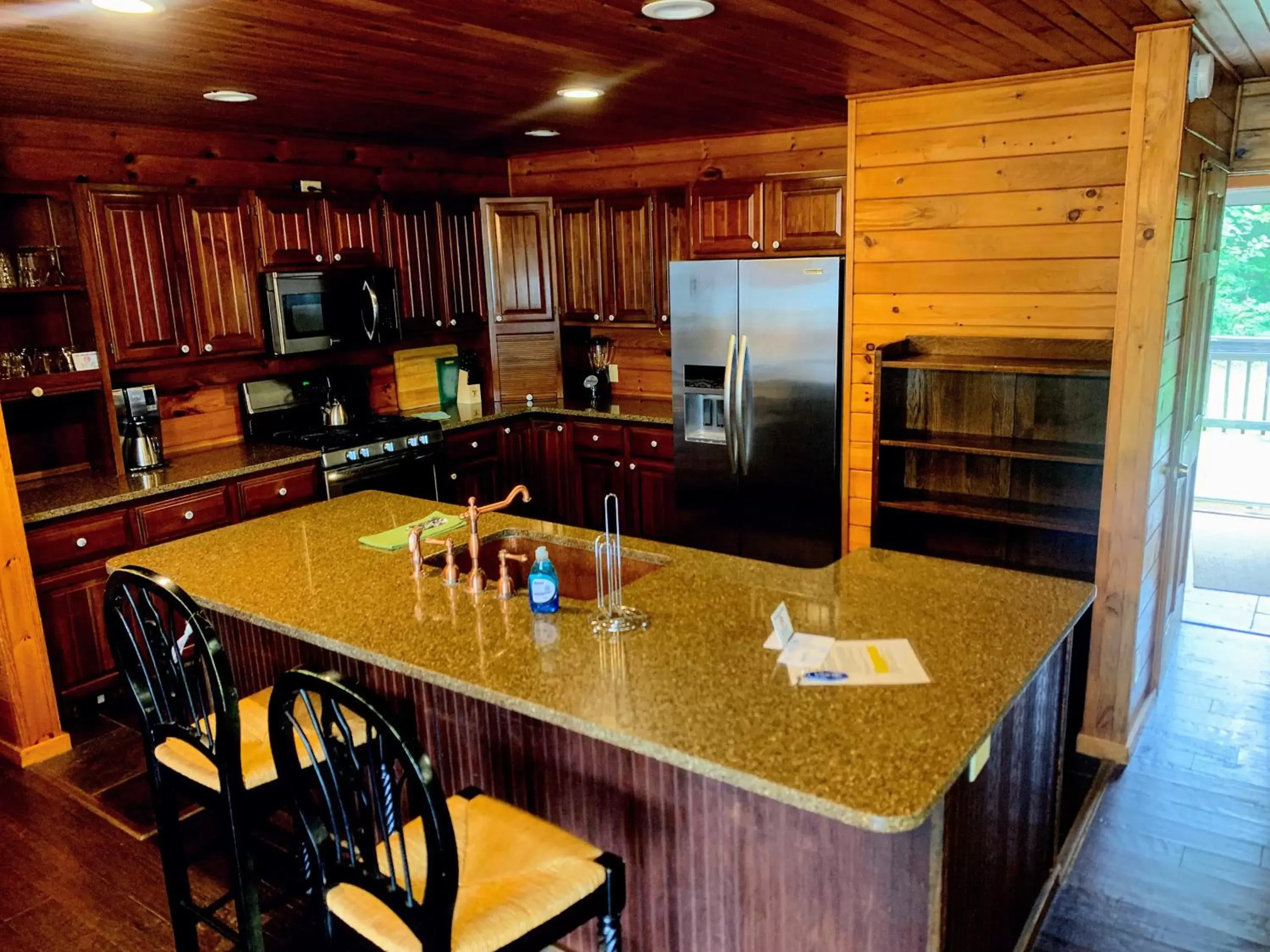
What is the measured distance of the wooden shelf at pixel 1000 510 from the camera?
3.38 m

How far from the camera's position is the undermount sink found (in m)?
2.73

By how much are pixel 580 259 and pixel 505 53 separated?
254cm

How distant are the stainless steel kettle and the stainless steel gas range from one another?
0.62 meters

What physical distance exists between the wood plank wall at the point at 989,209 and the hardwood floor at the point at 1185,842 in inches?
60.1

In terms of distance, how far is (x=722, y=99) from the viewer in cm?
392

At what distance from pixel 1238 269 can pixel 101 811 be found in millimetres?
7645

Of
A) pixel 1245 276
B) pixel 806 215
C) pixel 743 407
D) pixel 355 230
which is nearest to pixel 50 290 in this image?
pixel 355 230

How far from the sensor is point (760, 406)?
4.36 metres

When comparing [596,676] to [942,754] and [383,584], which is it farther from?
[383,584]

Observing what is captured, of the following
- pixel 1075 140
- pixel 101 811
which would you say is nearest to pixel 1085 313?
pixel 1075 140

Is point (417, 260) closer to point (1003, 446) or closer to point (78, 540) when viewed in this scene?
point (78, 540)

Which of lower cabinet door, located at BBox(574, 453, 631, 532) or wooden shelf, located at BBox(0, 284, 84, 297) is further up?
wooden shelf, located at BBox(0, 284, 84, 297)

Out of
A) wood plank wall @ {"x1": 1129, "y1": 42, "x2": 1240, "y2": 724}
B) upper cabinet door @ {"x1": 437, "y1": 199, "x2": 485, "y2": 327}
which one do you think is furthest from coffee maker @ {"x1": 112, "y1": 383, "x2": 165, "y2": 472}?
wood plank wall @ {"x1": 1129, "y1": 42, "x2": 1240, "y2": 724}

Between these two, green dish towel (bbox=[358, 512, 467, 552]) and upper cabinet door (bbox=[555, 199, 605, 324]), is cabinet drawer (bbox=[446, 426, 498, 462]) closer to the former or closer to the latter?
upper cabinet door (bbox=[555, 199, 605, 324])
